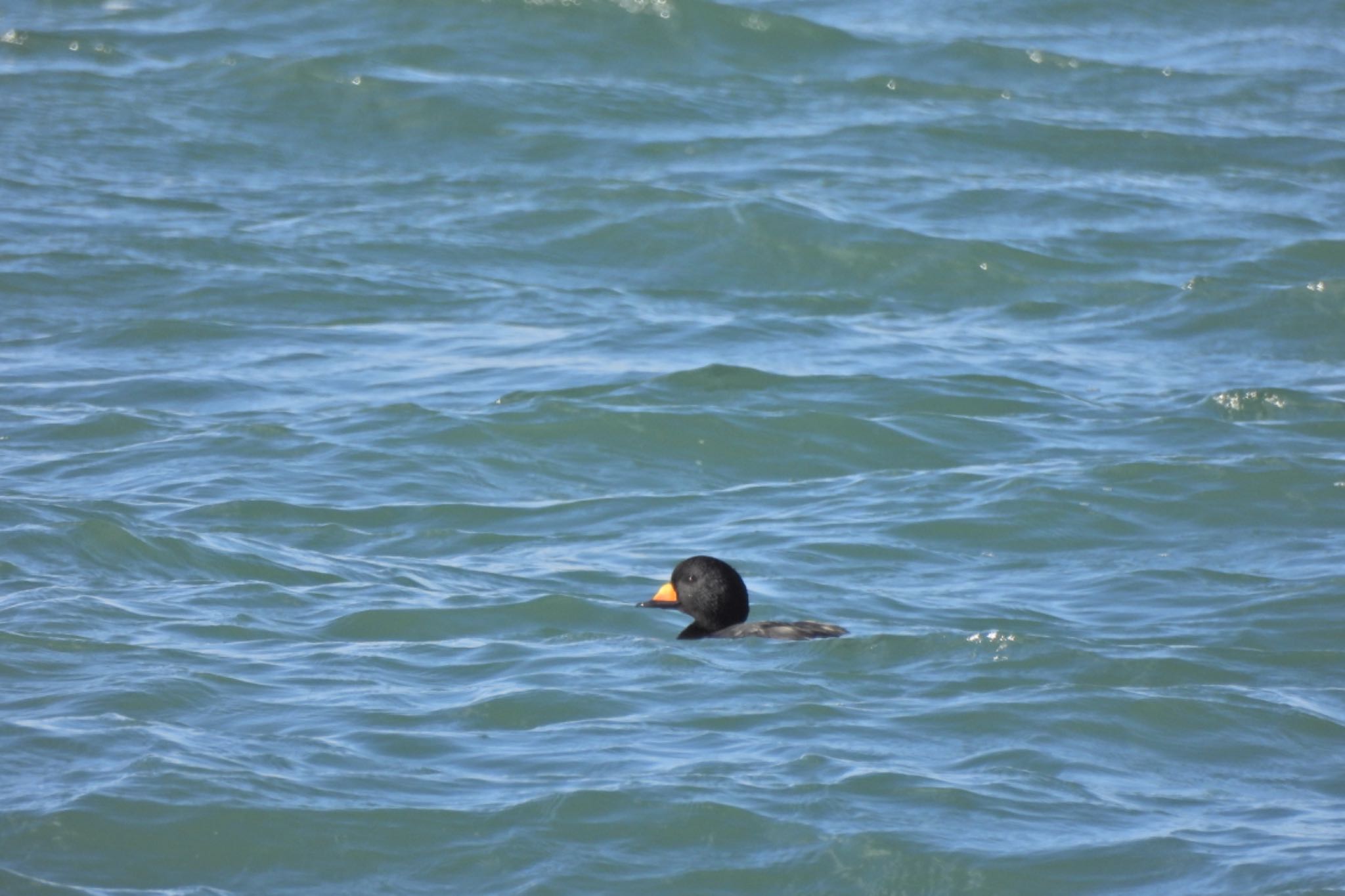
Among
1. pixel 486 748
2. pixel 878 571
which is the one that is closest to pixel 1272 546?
Answer: pixel 878 571

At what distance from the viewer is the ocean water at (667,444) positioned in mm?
5711

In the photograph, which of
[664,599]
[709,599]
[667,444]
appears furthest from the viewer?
[667,444]

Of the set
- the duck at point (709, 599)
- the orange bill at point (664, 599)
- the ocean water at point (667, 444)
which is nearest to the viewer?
the ocean water at point (667, 444)

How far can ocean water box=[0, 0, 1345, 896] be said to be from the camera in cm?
571

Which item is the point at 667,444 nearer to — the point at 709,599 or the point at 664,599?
the point at 664,599

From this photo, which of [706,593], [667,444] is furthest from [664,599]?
[667,444]

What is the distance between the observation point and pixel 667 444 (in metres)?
10.4

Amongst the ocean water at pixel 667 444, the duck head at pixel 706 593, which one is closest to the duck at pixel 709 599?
the duck head at pixel 706 593

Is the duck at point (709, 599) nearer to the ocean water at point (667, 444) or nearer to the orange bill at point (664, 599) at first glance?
the orange bill at point (664, 599)

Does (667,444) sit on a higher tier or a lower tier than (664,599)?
higher

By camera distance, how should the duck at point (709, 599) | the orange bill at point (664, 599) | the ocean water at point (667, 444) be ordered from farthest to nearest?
the orange bill at point (664, 599) → the duck at point (709, 599) → the ocean water at point (667, 444)

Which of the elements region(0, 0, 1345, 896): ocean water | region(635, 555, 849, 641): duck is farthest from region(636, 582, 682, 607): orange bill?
region(0, 0, 1345, 896): ocean water

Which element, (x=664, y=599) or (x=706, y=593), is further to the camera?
(x=664, y=599)

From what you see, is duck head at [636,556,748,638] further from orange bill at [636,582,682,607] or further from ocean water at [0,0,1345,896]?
ocean water at [0,0,1345,896]
